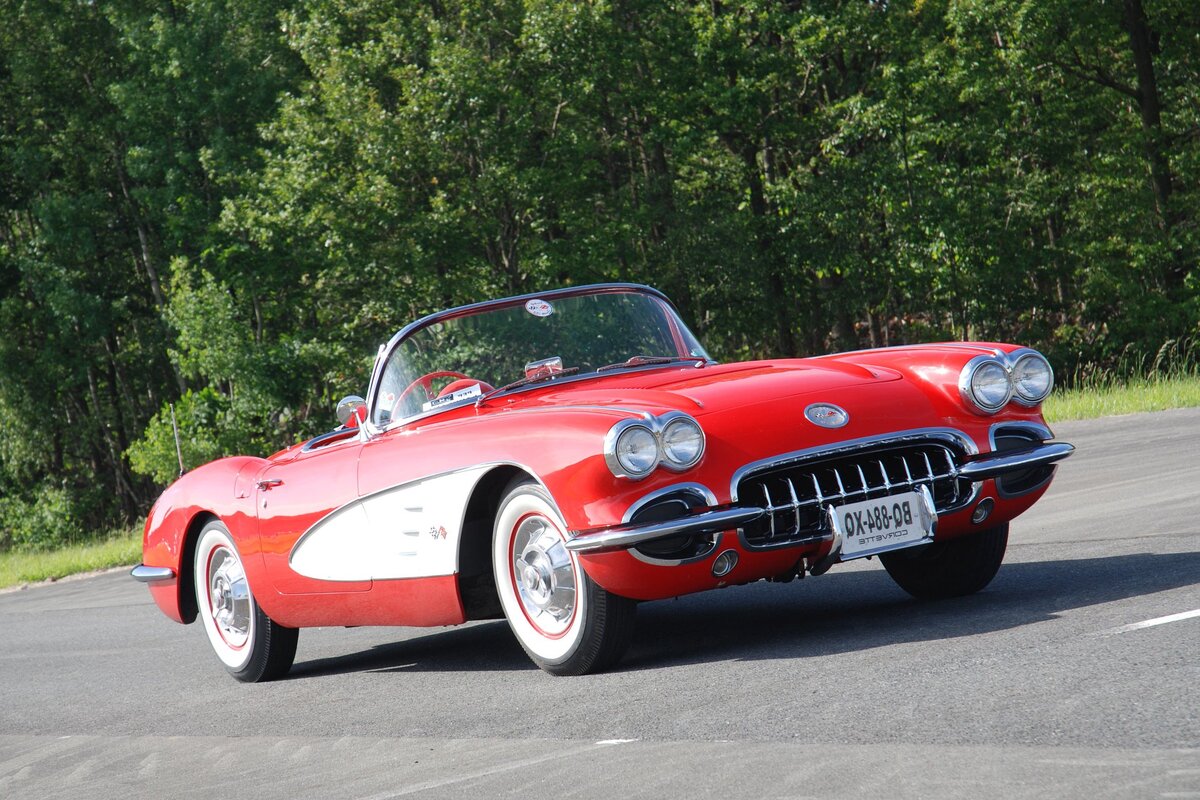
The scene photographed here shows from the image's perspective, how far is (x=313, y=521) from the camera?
6.02 metres

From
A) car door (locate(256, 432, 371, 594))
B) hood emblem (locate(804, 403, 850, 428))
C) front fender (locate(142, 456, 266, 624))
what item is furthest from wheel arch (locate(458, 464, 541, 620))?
front fender (locate(142, 456, 266, 624))

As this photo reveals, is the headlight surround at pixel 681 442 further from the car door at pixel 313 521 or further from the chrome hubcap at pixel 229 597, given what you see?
the chrome hubcap at pixel 229 597

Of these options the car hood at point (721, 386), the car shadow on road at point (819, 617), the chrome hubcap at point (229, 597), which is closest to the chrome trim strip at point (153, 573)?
the chrome hubcap at point (229, 597)

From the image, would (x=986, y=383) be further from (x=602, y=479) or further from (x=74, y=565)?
(x=74, y=565)

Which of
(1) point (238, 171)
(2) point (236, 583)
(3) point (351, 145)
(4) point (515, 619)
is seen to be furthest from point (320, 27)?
(4) point (515, 619)

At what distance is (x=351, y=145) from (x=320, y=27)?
2652 millimetres

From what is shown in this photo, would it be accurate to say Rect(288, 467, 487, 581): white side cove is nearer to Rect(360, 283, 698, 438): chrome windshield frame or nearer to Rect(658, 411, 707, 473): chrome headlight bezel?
Rect(360, 283, 698, 438): chrome windshield frame

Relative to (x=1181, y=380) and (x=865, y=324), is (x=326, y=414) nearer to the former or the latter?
(x=865, y=324)

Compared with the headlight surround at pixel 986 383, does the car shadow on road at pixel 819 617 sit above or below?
below

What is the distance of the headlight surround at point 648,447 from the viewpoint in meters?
4.59

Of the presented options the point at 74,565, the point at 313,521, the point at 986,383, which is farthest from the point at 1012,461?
the point at 74,565

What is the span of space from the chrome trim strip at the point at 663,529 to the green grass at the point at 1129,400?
36.5 feet

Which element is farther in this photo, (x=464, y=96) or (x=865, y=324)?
(x=865, y=324)

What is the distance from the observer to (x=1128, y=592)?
4.96 metres
